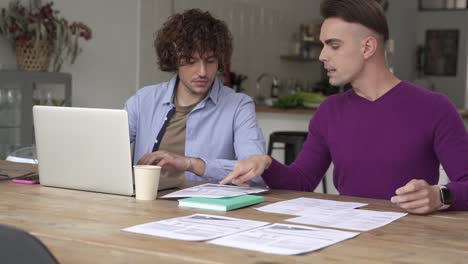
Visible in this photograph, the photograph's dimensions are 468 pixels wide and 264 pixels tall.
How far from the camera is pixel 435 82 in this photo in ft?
37.6

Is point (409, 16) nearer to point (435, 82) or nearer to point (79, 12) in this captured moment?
point (435, 82)

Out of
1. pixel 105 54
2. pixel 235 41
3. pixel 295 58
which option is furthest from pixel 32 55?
pixel 295 58

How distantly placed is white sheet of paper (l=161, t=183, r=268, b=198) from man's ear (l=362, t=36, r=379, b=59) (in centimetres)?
58

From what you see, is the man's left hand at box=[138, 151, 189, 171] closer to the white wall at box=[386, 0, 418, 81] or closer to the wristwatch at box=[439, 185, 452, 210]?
the wristwatch at box=[439, 185, 452, 210]

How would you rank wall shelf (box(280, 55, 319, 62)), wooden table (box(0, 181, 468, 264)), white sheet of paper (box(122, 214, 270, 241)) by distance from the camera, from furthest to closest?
wall shelf (box(280, 55, 319, 62)) < white sheet of paper (box(122, 214, 270, 241)) < wooden table (box(0, 181, 468, 264))

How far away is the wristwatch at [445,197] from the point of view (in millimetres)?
1862

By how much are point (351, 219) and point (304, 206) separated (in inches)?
8.0

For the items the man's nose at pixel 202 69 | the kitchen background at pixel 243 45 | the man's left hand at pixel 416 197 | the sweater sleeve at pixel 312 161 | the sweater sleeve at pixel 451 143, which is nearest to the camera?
the man's left hand at pixel 416 197

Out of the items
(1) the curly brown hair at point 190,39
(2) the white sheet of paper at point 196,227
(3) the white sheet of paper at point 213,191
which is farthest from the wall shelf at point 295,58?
(2) the white sheet of paper at point 196,227

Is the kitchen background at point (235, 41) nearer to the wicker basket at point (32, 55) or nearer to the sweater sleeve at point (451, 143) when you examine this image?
the wicker basket at point (32, 55)

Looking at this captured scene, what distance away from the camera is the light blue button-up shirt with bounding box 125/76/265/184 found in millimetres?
2717

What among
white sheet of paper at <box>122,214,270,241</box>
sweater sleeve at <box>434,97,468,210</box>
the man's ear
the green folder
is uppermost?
the man's ear

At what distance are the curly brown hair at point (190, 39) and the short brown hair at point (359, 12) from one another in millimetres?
504

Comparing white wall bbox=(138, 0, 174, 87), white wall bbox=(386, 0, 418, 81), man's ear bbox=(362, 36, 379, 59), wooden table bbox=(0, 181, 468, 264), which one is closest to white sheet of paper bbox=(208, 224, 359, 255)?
wooden table bbox=(0, 181, 468, 264)
